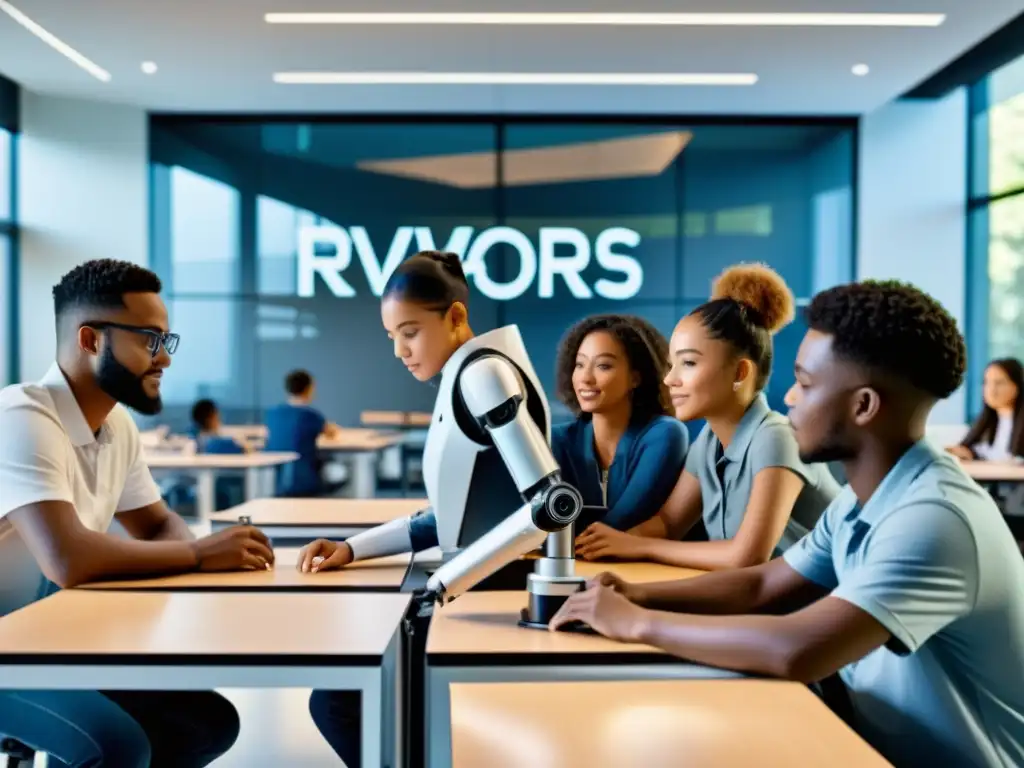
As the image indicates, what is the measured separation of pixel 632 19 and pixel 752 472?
14.9ft

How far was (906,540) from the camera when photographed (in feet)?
4.23

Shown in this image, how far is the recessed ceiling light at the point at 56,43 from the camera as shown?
6098 millimetres

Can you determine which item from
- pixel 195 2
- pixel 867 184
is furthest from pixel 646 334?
pixel 867 184

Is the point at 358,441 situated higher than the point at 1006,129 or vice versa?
the point at 1006,129

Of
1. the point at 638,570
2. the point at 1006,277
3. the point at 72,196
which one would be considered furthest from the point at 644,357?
the point at 72,196

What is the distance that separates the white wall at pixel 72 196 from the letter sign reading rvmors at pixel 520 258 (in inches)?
55.1

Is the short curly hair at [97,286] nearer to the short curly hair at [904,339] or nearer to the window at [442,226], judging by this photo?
the short curly hair at [904,339]

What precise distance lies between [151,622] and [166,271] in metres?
7.19

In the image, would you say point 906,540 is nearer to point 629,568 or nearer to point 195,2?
point 629,568

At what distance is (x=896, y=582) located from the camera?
1.28 m

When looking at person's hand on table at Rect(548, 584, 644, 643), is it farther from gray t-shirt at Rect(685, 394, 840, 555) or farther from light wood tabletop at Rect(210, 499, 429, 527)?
light wood tabletop at Rect(210, 499, 429, 527)

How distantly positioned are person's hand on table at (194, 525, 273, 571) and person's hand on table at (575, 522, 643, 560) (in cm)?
67

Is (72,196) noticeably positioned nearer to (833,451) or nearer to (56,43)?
(56,43)

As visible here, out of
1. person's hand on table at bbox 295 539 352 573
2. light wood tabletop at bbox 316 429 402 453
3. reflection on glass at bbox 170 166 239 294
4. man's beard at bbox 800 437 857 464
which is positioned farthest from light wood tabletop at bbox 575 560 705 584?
reflection on glass at bbox 170 166 239 294
